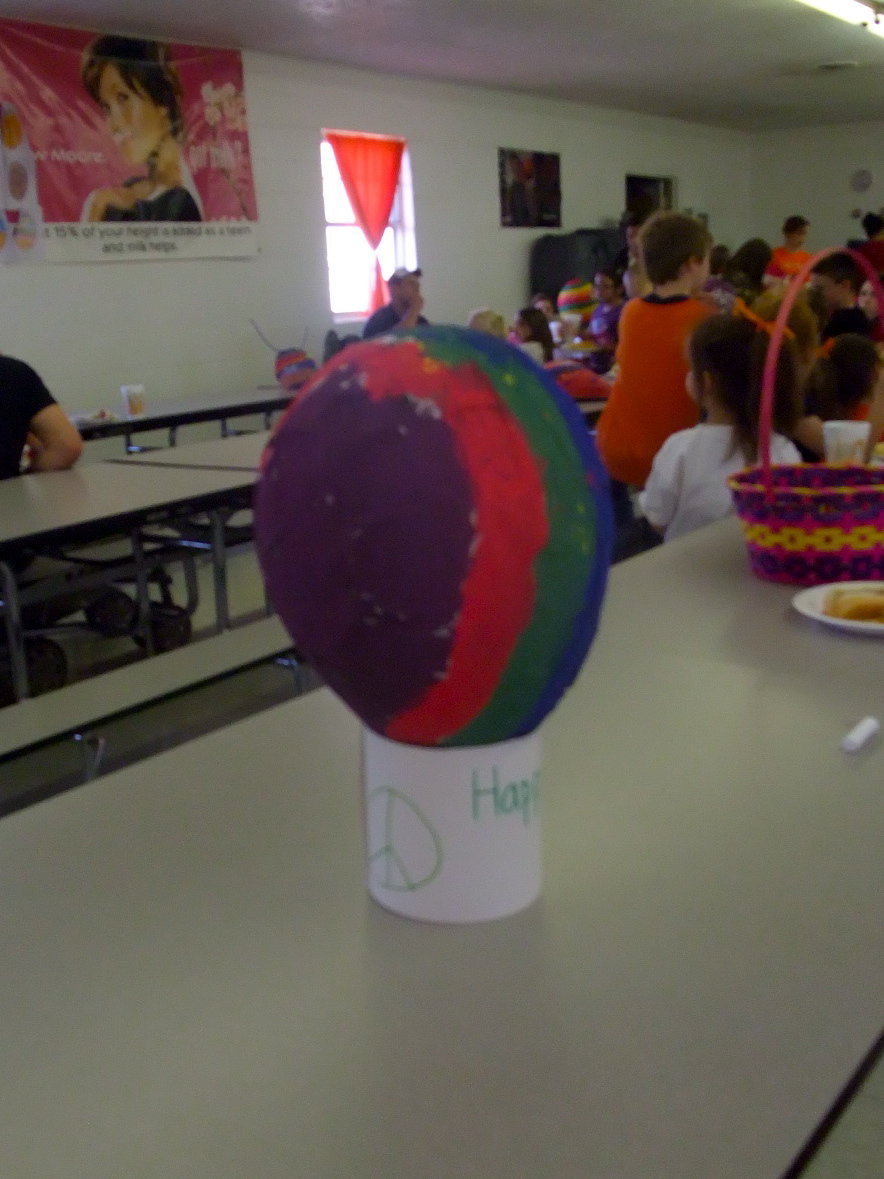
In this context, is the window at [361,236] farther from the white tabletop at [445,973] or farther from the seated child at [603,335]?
the white tabletop at [445,973]

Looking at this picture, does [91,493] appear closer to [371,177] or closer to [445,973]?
[445,973]

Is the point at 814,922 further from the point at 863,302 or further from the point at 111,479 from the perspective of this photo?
the point at 863,302

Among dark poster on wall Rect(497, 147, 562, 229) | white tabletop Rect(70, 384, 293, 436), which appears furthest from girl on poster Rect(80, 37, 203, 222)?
dark poster on wall Rect(497, 147, 562, 229)

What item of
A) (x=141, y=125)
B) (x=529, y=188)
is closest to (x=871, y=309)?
(x=141, y=125)

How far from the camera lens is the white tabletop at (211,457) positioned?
3.21 m

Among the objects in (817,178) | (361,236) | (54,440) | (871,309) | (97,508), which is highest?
(817,178)

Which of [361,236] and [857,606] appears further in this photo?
[361,236]

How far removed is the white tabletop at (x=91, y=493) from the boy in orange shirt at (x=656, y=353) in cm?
95

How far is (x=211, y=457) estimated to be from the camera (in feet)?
11.0

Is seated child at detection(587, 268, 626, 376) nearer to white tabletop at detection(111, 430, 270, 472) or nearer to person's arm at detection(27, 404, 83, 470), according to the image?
white tabletop at detection(111, 430, 270, 472)

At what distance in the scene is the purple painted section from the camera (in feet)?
1.89

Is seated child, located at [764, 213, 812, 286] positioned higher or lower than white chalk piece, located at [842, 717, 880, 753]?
higher

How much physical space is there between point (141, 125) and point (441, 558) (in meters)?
5.66

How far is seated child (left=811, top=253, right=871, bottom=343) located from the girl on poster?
3.46 m
